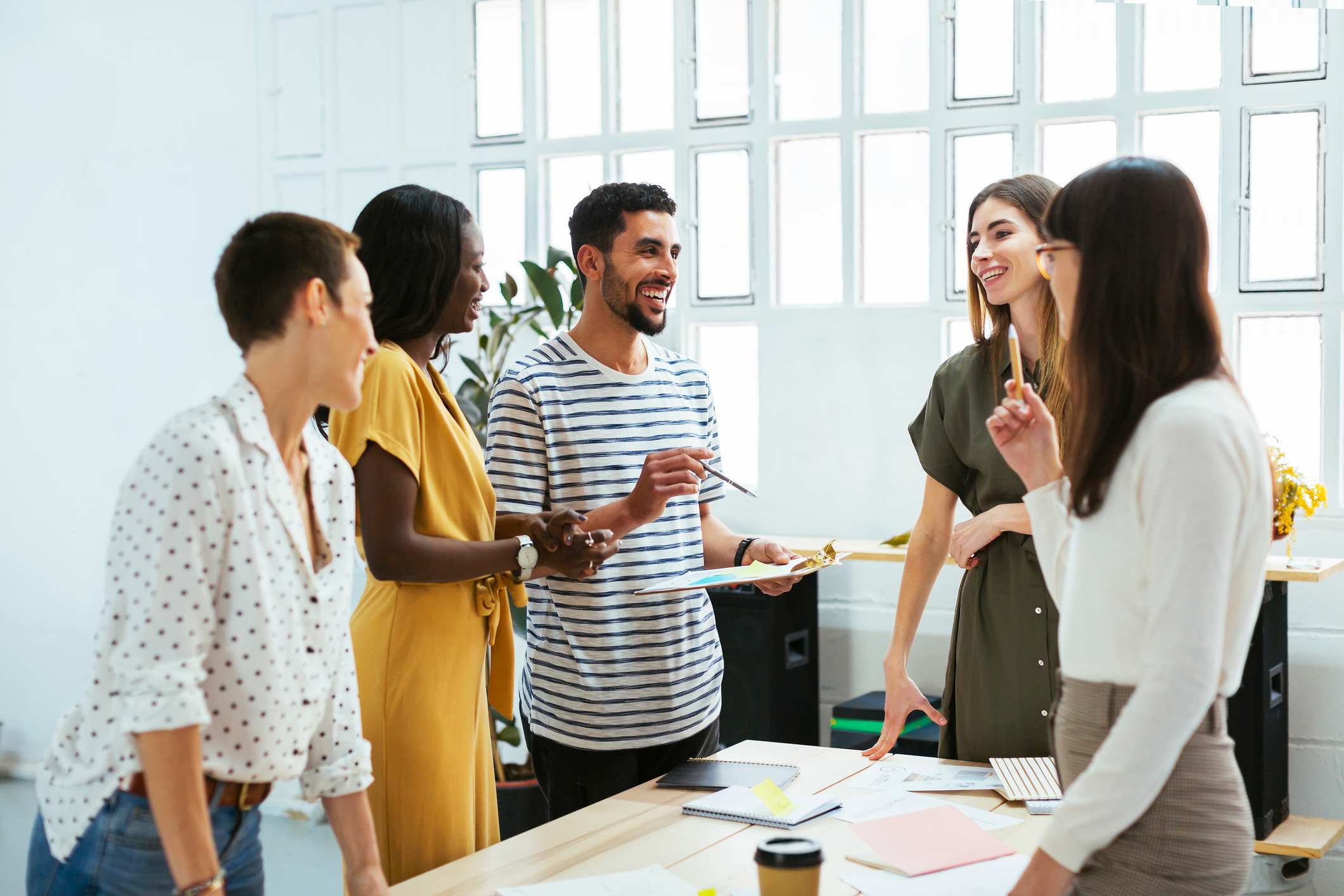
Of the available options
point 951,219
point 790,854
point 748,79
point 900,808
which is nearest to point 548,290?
point 748,79

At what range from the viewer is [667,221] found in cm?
253

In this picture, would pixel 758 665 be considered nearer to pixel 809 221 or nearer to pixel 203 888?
pixel 809 221

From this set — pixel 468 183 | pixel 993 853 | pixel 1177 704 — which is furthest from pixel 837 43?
pixel 1177 704

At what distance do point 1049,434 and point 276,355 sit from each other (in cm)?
88

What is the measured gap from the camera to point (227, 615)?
128cm

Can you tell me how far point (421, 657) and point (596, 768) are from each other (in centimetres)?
53

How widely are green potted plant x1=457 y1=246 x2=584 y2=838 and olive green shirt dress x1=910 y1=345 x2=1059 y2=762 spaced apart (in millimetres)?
1821

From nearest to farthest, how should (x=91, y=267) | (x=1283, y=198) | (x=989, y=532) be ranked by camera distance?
1. (x=989, y=532)
2. (x=1283, y=198)
3. (x=91, y=267)

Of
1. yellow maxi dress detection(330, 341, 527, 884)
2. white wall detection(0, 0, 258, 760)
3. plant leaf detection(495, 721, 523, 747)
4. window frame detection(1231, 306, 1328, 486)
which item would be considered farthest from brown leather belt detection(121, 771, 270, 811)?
white wall detection(0, 0, 258, 760)

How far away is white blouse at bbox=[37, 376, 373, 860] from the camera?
3.98 ft

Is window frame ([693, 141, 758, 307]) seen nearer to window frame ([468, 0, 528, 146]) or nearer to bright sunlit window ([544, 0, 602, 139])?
bright sunlit window ([544, 0, 602, 139])

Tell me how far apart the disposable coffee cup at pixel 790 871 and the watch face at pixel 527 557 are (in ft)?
2.22

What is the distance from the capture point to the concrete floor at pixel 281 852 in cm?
436

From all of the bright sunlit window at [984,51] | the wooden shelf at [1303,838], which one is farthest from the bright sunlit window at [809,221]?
the wooden shelf at [1303,838]
